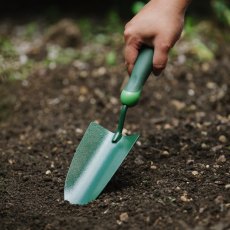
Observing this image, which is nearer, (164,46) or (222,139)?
(164,46)

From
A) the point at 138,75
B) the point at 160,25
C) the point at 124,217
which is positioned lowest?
the point at 124,217

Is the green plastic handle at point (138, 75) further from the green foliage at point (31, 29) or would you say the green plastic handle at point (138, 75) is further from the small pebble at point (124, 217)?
the green foliage at point (31, 29)

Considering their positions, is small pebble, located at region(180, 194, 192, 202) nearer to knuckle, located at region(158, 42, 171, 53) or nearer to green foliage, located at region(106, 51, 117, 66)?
knuckle, located at region(158, 42, 171, 53)

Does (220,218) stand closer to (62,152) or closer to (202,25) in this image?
(62,152)

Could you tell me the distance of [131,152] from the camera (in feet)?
8.98

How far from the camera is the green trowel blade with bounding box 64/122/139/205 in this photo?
2320 millimetres

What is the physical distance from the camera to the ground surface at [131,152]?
2.12m

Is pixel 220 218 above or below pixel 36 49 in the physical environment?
above

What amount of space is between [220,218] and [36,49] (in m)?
2.68

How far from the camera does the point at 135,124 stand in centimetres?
331

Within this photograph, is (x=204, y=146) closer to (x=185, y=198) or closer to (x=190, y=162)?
(x=190, y=162)

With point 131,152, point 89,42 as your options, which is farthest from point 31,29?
point 131,152

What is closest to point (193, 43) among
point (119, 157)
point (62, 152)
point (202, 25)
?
point (202, 25)

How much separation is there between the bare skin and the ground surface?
0.56 metres
